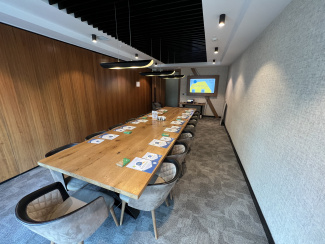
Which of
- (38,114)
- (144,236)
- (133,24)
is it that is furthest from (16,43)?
(144,236)

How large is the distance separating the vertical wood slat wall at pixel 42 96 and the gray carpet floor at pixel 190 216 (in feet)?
1.98

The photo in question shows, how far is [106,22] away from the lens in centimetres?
242

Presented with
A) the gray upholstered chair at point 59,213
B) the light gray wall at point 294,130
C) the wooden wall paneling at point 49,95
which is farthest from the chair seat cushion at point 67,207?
the wooden wall paneling at point 49,95

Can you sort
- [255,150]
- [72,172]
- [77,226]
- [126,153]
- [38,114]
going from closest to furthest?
[77,226]
[72,172]
[126,153]
[255,150]
[38,114]

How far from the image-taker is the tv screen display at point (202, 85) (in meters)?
6.76

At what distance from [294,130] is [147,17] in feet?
8.70

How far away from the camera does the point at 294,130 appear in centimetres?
124

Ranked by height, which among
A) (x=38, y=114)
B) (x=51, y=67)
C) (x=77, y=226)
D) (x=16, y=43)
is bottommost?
(x=77, y=226)

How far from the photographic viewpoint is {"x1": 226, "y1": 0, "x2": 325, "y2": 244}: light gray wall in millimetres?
978

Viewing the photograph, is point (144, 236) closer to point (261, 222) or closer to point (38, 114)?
point (261, 222)

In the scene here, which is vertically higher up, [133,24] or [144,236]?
[133,24]

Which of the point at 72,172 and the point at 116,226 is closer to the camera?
the point at 72,172

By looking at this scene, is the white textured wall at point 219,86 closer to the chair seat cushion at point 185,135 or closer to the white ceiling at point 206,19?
the white ceiling at point 206,19

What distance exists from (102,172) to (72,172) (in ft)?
0.94
